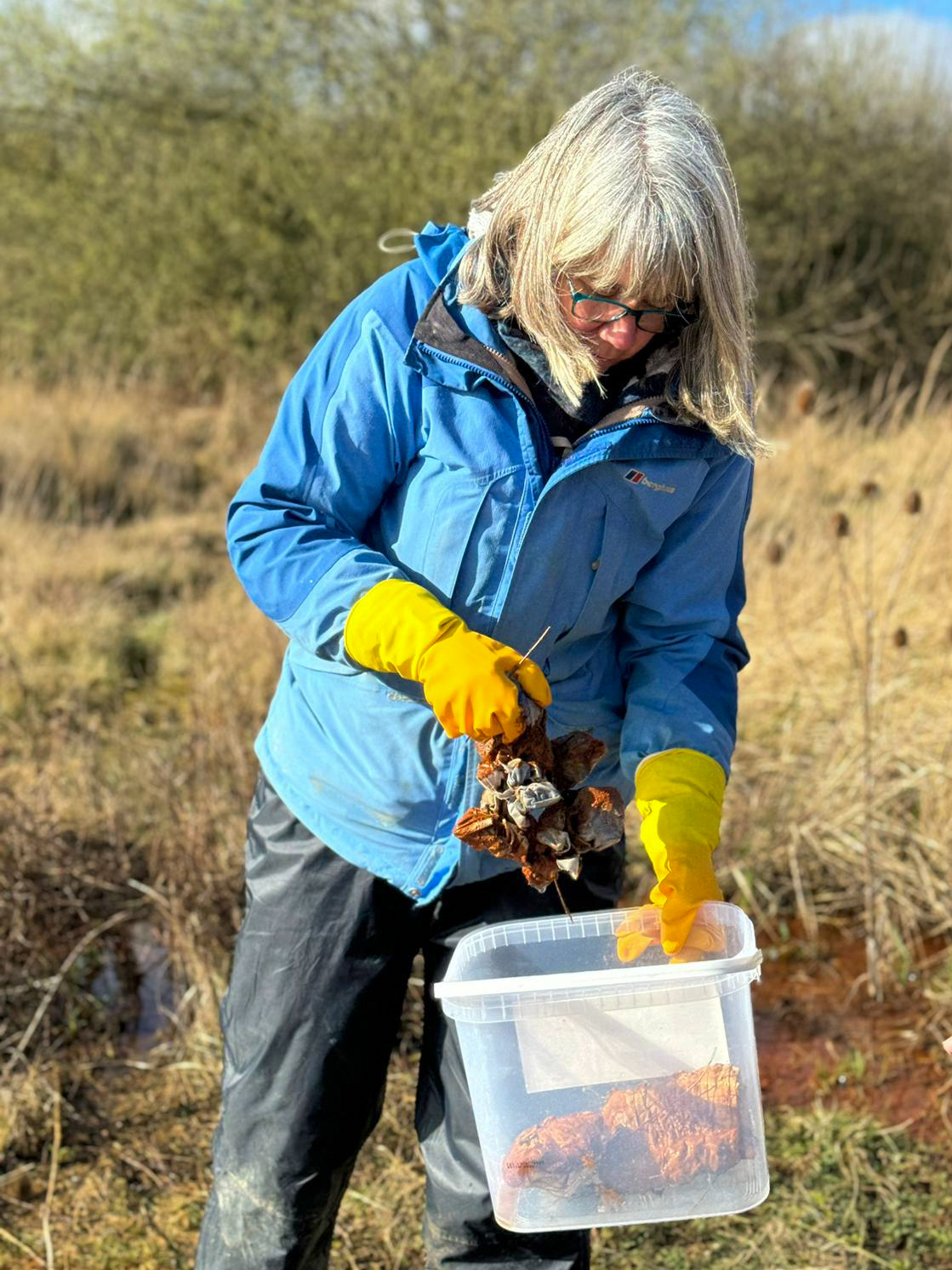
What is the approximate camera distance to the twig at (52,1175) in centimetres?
221

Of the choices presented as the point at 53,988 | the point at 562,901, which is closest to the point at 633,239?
the point at 562,901

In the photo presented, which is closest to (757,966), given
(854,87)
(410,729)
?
(410,729)

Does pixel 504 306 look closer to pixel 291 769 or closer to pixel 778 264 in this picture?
pixel 291 769

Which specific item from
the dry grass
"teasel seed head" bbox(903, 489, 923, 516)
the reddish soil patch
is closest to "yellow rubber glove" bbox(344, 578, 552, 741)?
the dry grass

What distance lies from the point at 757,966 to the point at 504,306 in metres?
0.87

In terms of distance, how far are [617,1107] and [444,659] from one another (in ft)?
1.95

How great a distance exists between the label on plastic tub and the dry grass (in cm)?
99

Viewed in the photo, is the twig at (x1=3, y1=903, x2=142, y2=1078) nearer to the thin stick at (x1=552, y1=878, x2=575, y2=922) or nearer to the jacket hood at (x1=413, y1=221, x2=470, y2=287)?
the thin stick at (x1=552, y1=878, x2=575, y2=922)

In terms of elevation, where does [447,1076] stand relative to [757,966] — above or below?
below

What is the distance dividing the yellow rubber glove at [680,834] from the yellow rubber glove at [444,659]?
23cm

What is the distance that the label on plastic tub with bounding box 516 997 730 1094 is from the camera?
149cm

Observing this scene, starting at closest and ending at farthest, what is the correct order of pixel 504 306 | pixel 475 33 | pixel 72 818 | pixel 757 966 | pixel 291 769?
pixel 757 966 → pixel 504 306 → pixel 291 769 → pixel 72 818 → pixel 475 33

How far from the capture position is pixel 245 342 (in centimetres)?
1047

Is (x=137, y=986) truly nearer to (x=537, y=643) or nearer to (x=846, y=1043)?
(x=846, y=1043)
